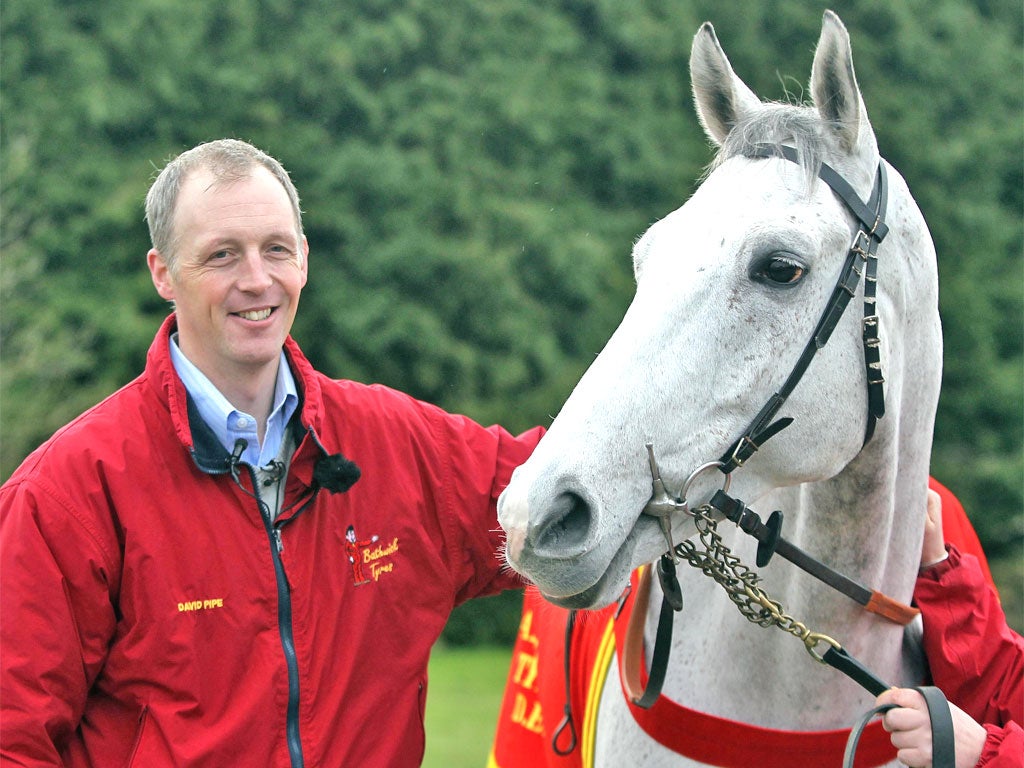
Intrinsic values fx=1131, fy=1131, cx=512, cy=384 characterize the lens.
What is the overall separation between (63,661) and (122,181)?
7733 mm

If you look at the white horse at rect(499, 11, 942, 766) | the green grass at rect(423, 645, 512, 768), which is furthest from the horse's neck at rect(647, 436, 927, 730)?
the green grass at rect(423, 645, 512, 768)

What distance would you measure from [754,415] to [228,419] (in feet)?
3.66

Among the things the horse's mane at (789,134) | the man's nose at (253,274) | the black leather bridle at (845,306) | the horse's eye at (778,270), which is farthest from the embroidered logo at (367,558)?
the horse's mane at (789,134)

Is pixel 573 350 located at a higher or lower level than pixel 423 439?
higher

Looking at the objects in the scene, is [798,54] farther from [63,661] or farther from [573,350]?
[63,661]

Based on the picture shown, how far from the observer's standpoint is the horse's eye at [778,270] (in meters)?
2.14

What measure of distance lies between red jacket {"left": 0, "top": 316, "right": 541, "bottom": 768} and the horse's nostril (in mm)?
659

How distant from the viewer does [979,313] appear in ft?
33.4

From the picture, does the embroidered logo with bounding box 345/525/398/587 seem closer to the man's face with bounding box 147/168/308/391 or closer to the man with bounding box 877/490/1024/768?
the man's face with bounding box 147/168/308/391

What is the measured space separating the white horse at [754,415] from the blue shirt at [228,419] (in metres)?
0.71

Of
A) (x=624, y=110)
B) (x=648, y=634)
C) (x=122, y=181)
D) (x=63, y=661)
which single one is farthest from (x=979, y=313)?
(x=63, y=661)

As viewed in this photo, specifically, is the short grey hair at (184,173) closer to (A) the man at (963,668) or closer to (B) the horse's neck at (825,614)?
(B) the horse's neck at (825,614)

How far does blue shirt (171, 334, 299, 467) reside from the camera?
2449 millimetres

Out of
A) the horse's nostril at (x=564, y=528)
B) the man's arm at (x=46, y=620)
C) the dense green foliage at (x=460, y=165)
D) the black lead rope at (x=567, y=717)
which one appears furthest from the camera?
the dense green foliage at (x=460, y=165)
